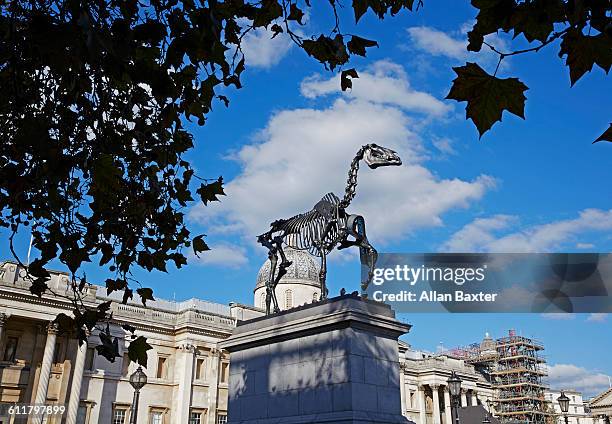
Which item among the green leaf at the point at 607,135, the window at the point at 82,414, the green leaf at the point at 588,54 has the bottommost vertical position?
the green leaf at the point at 607,135

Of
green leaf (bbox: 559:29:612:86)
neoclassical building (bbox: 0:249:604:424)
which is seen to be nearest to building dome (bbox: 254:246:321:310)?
neoclassical building (bbox: 0:249:604:424)

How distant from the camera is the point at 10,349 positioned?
A: 3791 centimetres

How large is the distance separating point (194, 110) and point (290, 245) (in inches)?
319

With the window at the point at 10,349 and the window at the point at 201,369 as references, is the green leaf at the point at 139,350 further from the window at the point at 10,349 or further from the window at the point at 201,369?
the window at the point at 201,369

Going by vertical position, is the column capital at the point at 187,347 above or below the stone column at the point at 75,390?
above

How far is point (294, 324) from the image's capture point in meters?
12.0

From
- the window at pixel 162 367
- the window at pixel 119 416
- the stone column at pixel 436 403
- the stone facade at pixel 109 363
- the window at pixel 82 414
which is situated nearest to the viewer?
the stone facade at pixel 109 363

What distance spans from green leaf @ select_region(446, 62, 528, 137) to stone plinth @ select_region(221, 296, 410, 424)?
8667 millimetres

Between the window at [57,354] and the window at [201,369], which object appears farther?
the window at [201,369]

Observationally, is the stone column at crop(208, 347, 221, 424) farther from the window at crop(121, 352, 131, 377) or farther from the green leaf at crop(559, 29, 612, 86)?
the green leaf at crop(559, 29, 612, 86)

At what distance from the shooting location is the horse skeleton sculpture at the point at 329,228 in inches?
514

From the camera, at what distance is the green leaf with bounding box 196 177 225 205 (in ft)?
24.9

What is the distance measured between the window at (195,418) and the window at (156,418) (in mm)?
2127

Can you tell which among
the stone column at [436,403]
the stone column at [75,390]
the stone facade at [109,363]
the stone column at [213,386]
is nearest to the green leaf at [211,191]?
the stone facade at [109,363]
